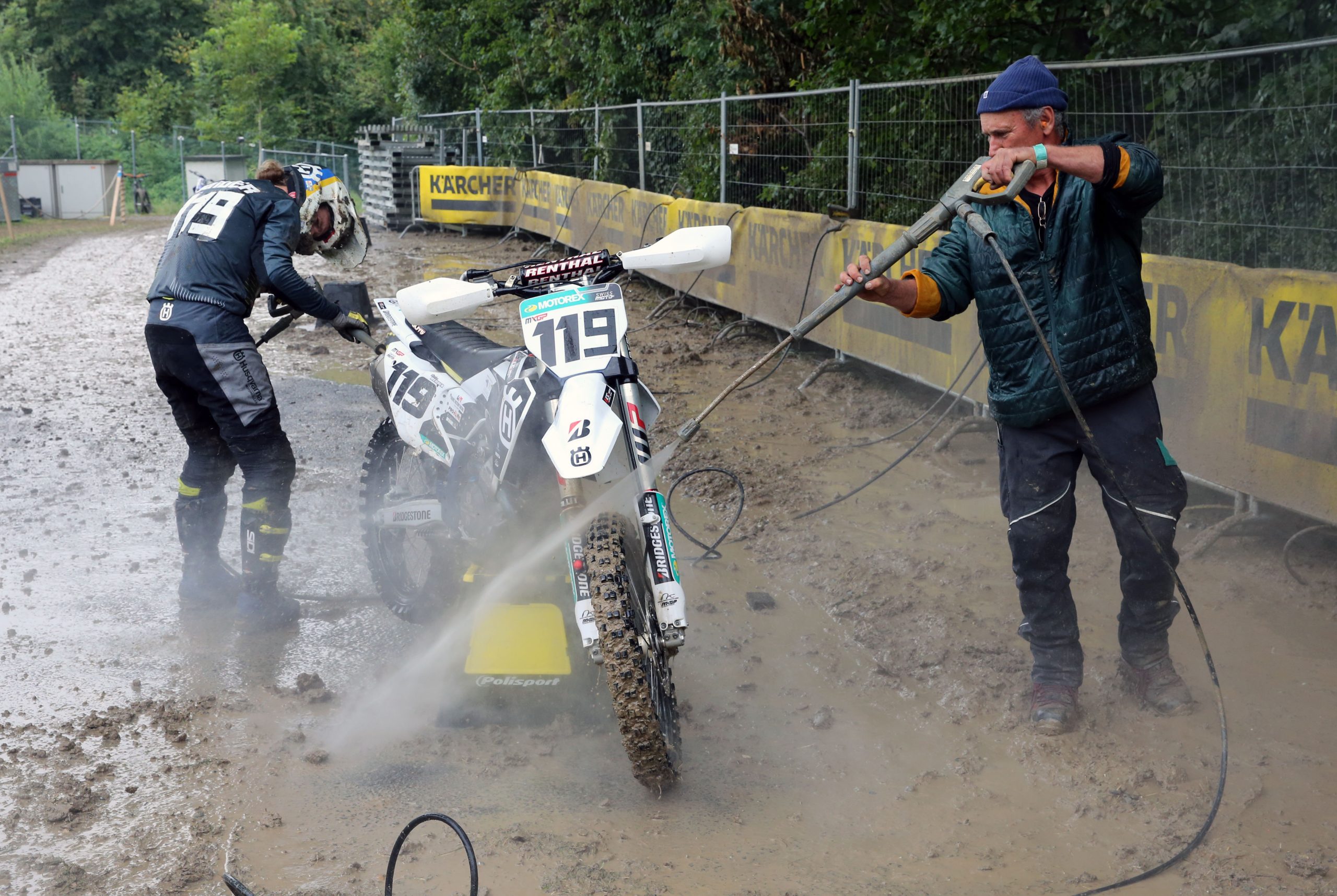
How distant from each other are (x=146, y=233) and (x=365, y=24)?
113 ft

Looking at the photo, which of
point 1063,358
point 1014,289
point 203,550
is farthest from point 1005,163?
point 203,550

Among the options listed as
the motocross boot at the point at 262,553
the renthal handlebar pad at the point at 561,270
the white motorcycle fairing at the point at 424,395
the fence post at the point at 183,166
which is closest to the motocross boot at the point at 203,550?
the motocross boot at the point at 262,553

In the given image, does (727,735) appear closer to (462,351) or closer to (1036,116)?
(462,351)

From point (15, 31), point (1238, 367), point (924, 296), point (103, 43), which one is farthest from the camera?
point (103, 43)

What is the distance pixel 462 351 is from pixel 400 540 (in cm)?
87

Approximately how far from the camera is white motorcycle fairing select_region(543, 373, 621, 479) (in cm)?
334

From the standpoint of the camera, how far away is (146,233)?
2511cm

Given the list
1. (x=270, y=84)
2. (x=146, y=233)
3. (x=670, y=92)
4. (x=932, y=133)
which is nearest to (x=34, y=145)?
(x=270, y=84)

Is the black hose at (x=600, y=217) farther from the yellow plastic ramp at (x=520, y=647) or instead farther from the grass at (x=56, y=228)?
the grass at (x=56, y=228)

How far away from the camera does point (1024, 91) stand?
Answer: 3.51 metres

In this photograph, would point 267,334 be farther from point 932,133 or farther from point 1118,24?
point 1118,24

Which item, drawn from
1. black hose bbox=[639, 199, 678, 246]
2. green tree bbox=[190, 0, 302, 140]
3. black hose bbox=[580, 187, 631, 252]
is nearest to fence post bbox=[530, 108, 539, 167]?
black hose bbox=[580, 187, 631, 252]

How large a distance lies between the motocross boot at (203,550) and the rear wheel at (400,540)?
2.20 feet

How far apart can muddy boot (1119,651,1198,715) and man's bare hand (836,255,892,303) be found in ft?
4.96
